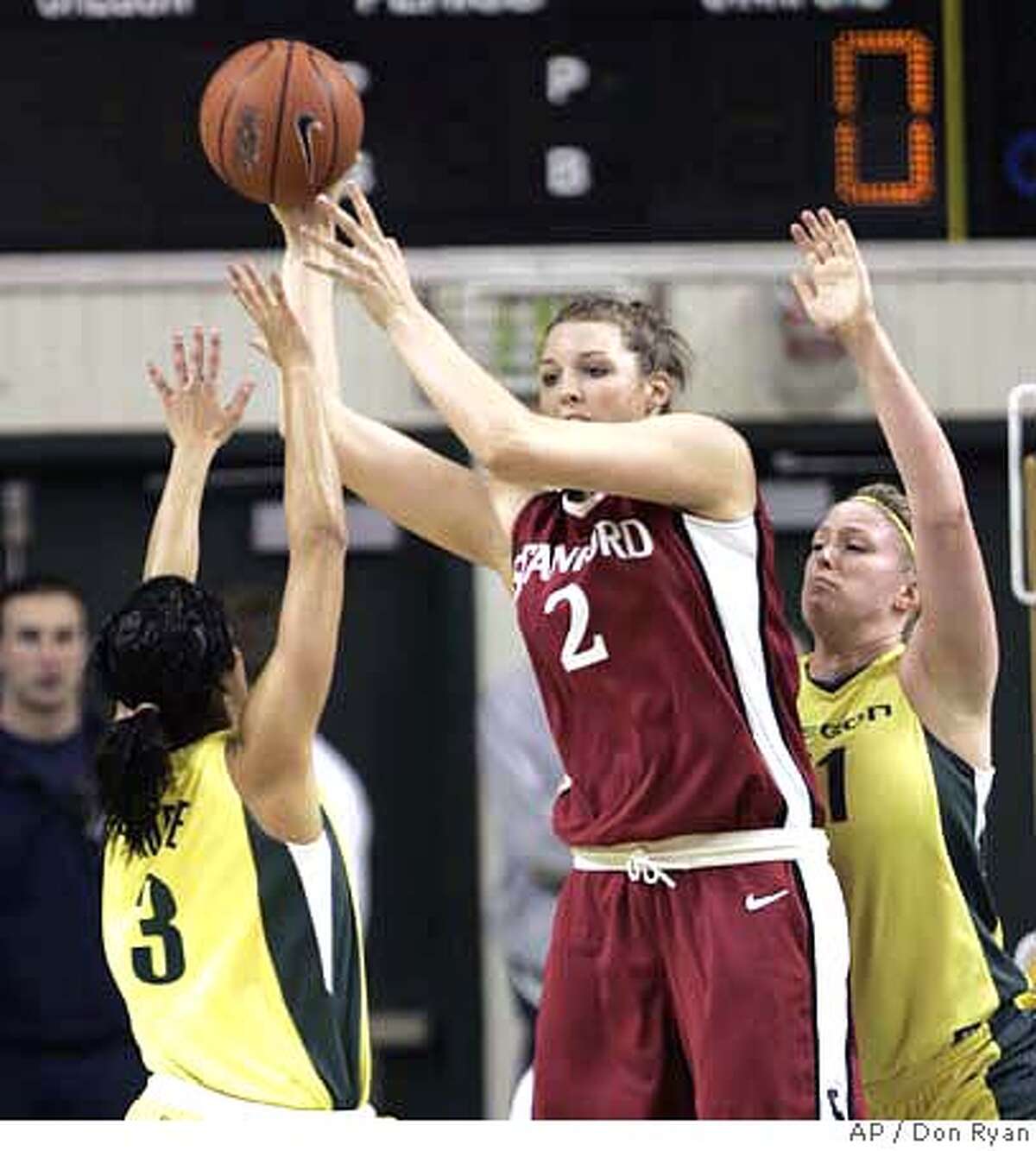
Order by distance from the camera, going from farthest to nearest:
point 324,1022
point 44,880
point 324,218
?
point 44,880
point 324,218
point 324,1022

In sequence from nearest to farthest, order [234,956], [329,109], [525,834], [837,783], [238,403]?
[234,956]
[837,783]
[238,403]
[329,109]
[525,834]

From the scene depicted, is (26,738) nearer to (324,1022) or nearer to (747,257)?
(747,257)

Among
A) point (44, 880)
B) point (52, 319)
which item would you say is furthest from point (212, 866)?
point (52, 319)

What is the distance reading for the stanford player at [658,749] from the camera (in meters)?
5.46

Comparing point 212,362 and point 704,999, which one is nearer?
point 704,999

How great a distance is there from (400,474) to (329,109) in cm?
65

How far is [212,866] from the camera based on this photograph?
5.52m

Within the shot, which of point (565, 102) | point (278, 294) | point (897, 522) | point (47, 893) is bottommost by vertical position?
point (47, 893)

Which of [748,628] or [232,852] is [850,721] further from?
[232,852]

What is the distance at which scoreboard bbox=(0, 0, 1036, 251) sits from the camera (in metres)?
9.13

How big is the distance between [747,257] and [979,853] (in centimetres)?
402

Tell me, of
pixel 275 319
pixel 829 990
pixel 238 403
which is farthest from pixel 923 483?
pixel 238 403

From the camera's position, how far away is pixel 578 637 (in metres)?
5.57

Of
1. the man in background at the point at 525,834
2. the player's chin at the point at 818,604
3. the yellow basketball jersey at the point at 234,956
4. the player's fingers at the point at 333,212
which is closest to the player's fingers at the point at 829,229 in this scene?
the player's chin at the point at 818,604
